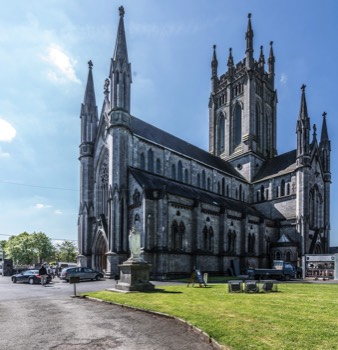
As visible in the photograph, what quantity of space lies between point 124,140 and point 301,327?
89.3 ft

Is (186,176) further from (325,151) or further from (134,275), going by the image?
(325,151)

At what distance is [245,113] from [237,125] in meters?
3.31

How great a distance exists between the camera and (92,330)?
8.97 m

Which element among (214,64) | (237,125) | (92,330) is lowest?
(92,330)

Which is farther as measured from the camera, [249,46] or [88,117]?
[249,46]

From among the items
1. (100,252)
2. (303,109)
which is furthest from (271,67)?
(100,252)

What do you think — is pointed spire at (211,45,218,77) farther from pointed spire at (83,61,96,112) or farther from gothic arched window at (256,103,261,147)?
pointed spire at (83,61,96,112)

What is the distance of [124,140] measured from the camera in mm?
33156

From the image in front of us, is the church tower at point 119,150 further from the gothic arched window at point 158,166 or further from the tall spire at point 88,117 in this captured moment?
the tall spire at point 88,117

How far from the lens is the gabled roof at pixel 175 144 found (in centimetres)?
3967

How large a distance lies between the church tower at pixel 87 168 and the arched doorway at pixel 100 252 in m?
1.75

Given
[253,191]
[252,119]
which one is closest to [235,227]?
[253,191]

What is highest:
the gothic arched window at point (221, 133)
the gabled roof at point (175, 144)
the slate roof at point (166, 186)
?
the gothic arched window at point (221, 133)

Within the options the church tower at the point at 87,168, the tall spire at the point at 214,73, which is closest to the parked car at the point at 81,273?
the church tower at the point at 87,168
